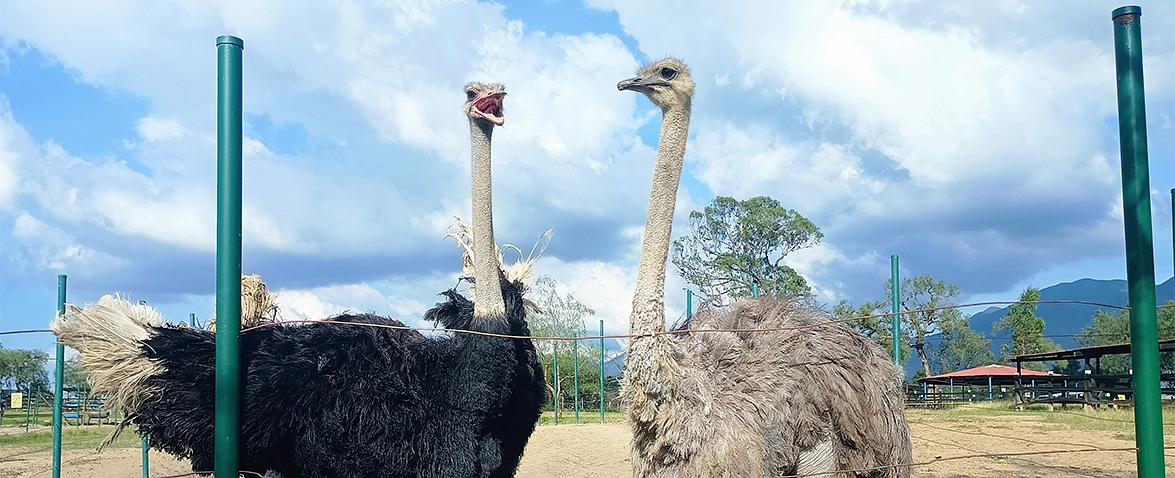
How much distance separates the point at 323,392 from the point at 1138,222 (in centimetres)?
369

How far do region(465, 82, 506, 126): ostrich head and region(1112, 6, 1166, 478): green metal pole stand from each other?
3521 mm

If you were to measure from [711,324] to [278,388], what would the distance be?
7.72 feet

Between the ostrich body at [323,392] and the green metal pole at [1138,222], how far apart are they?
302 centimetres

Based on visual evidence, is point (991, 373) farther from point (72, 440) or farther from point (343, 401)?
point (343, 401)

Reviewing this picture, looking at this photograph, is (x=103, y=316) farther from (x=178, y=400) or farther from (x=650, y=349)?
(x=650, y=349)

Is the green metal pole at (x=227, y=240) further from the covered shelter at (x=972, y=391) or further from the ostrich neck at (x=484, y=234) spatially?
the covered shelter at (x=972, y=391)

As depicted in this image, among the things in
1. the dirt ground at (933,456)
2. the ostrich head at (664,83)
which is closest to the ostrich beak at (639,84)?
the ostrich head at (664,83)

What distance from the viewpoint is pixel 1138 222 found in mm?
2867

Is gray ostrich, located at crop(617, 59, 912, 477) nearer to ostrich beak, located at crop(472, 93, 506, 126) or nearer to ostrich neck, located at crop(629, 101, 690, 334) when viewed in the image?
ostrich neck, located at crop(629, 101, 690, 334)

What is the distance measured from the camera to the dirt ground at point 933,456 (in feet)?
25.9

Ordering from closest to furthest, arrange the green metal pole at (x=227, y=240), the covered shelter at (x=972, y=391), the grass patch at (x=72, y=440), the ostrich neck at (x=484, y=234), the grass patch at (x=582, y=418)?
the green metal pole at (x=227, y=240) → the ostrich neck at (x=484, y=234) → the grass patch at (x=72, y=440) → the covered shelter at (x=972, y=391) → the grass patch at (x=582, y=418)

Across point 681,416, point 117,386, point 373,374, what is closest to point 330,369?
point 373,374

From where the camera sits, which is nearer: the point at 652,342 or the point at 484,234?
the point at 652,342

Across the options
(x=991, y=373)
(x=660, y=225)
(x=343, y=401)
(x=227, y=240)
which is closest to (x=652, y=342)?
(x=660, y=225)
